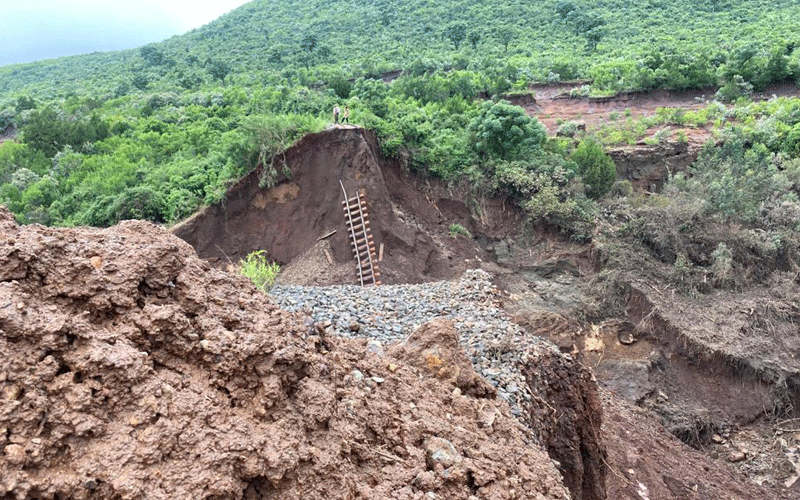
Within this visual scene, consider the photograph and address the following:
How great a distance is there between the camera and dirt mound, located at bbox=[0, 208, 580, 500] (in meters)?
2.18

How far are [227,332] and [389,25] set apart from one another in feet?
138

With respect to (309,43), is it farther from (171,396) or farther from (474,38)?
(171,396)

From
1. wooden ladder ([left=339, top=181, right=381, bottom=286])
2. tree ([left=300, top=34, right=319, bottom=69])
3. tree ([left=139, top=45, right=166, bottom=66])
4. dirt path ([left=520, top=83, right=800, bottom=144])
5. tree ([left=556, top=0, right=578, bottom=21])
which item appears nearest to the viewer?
wooden ladder ([left=339, top=181, right=381, bottom=286])

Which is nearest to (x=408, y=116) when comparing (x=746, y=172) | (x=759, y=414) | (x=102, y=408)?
(x=746, y=172)

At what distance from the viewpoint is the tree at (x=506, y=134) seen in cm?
1614

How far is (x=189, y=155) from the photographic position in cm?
1633

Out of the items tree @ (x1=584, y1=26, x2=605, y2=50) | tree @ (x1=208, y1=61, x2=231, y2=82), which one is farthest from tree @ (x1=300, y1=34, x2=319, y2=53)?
tree @ (x1=584, y1=26, x2=605, y2=50)

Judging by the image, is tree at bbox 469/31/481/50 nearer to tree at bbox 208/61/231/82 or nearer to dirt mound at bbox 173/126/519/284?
tree at bbox 208/61/231/82

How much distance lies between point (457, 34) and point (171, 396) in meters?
37.1


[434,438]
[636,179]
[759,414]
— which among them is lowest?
[759,414]

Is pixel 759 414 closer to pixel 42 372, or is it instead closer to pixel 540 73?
pixel 42 372

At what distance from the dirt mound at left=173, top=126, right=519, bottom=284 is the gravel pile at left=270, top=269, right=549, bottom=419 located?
15.6 ft

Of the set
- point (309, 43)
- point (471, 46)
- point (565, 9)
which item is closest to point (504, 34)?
point (471, 46)

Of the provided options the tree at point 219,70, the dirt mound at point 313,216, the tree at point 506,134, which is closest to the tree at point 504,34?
the tree at point 219,70
